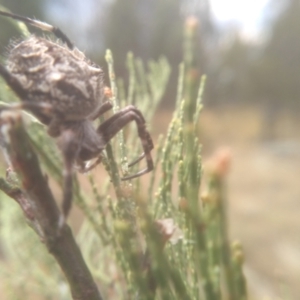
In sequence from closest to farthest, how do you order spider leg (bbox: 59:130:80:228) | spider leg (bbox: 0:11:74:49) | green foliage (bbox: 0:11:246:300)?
1. green foliage (bbox: 0:11:246:300)
2. spider leg (bbox: 59:130:80:228)
3. spider leg (bbox: 0:11:74:49)

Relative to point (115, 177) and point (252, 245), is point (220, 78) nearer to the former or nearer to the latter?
point (252, 245)

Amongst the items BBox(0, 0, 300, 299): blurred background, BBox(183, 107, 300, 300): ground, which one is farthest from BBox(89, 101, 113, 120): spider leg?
BBox(0, 0, 300, 299): blurred background

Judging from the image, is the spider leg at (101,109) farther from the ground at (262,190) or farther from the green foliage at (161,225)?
the ground at (262,190)

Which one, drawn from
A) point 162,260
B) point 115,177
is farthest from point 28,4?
point 162,260

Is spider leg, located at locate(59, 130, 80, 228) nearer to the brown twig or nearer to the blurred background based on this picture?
the brown twig

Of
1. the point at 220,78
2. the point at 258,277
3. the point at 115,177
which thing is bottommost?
the point at 115,177
